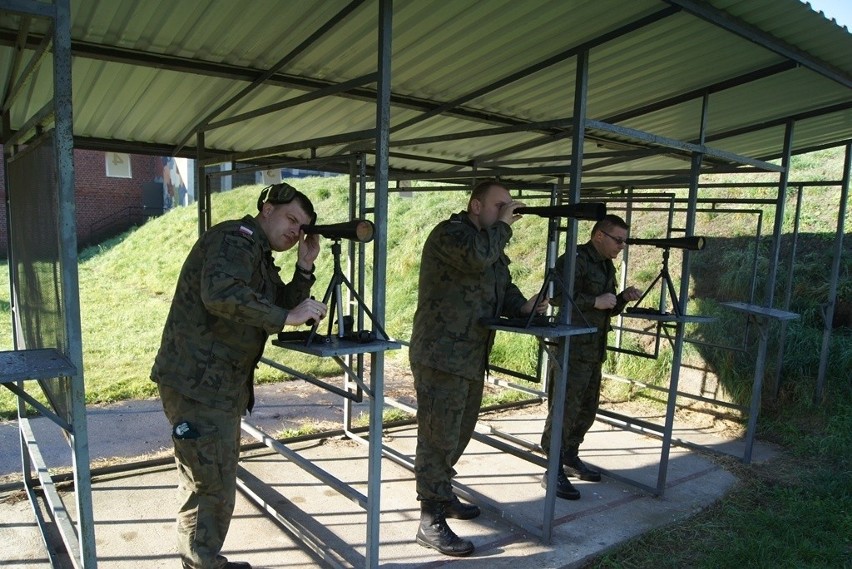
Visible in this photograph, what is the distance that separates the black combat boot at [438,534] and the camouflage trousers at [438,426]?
65 millimetres

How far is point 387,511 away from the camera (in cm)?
367

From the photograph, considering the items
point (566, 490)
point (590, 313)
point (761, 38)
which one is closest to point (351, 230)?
point (590, 313)

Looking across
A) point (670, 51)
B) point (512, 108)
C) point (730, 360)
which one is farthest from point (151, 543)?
point (730, 360)

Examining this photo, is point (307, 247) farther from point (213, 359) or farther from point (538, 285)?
point (538, 285)

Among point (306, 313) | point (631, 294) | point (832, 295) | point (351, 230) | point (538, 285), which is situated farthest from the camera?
point (538, 285)

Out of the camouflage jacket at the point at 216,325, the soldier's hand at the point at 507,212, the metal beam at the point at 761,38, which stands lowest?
the camouflage jacket at the point at 216,325

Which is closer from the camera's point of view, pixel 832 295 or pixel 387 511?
pixel 387 511

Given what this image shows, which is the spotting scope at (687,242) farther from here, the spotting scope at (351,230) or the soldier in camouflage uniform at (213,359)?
the soldier in camouflage uniform at (213,359)

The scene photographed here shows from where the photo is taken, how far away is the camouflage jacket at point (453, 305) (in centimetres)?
315

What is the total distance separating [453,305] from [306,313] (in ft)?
3.78

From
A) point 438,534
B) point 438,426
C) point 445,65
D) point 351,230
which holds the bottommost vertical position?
point 438,534

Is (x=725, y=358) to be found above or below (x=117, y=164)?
below

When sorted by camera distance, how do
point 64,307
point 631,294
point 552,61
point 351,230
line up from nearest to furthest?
point 64,307 < point 351,230 < point 552,61 < point 631,294

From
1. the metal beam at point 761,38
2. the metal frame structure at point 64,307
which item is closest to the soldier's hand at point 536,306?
the metal beam at point 761,38
